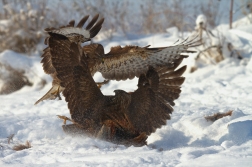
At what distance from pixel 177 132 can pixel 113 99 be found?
67 cm

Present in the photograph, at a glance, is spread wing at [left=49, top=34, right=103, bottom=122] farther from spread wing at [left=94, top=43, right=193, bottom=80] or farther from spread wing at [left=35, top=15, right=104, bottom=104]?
spread wing at [left=94, top=43, right=193, bottom=80]

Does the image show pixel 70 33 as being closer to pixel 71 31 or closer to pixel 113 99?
pixel 71 31

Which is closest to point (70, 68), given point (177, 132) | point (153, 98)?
point (153, 98)

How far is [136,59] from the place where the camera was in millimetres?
3889

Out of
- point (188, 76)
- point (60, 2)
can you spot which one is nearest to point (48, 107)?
point (188, 76)

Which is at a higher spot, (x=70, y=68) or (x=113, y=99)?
(x=70, y=68)

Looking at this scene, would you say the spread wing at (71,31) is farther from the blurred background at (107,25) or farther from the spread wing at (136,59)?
the blurred background at (107,25)

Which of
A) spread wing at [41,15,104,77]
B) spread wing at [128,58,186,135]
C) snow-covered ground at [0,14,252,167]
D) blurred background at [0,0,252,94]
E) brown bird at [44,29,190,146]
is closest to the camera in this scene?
snow-covered ground at [0,14,252,167]

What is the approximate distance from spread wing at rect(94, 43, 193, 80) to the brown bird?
0.06ft

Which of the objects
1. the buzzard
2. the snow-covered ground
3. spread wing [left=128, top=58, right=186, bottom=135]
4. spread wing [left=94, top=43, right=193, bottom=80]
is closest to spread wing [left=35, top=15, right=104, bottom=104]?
the buzzard

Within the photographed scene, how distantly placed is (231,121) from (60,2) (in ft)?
29.1

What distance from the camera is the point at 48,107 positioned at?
214 inches

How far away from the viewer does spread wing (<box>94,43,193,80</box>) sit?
148 inches

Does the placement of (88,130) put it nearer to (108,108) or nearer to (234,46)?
(108,108)
